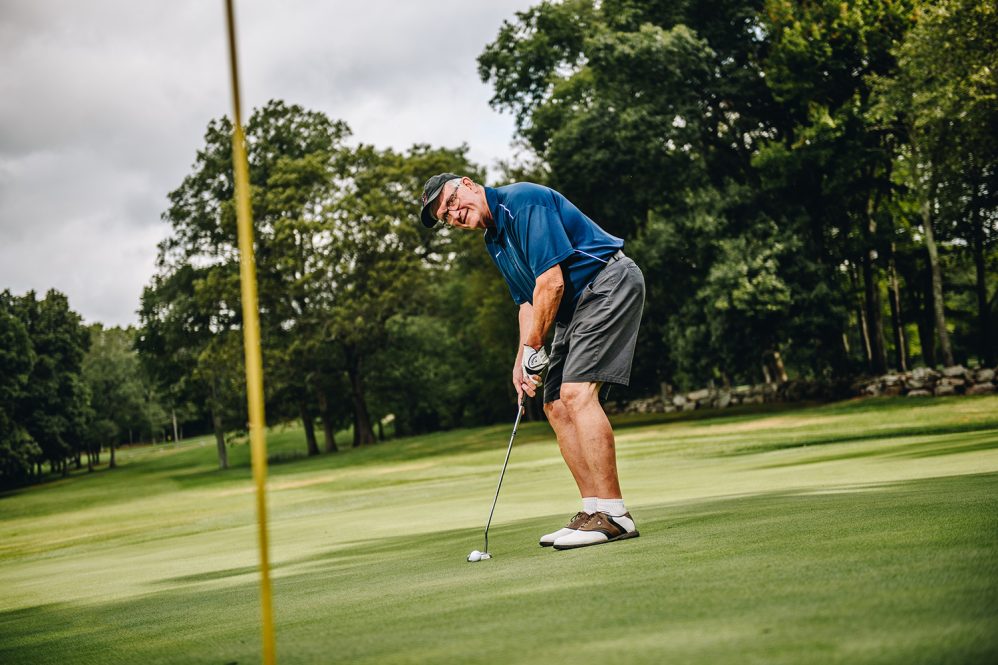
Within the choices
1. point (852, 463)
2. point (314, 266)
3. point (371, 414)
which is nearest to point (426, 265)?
point (314, 266)

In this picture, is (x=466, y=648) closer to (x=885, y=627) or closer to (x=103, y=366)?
(x=885, y=627)

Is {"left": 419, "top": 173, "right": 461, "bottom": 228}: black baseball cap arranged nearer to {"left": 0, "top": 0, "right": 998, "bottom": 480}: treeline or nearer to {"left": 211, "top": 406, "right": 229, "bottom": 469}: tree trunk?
{"left": 0, "top": 0, "right": 998, "bottom": 480}: treeline

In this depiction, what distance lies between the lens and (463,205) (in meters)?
5.57

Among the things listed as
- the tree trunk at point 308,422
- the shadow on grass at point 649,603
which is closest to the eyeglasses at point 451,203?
the shadow on grass at point 649,603

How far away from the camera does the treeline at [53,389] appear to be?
47094mm

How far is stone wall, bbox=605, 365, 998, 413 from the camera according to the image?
28828 millimetres

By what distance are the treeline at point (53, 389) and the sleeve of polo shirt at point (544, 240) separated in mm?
46743

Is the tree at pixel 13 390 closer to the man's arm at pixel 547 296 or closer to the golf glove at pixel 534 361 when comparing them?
the golf glove at pixel 534 361

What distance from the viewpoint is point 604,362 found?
5.30 metres

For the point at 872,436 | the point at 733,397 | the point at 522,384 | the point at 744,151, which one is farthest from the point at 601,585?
the point at 733,397

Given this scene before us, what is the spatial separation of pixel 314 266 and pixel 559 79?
540 inches

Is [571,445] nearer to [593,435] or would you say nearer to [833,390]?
[593,435]

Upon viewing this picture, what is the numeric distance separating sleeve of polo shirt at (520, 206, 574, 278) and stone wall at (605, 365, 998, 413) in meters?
27.1

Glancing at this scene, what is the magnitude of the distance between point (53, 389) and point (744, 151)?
42.6 m
